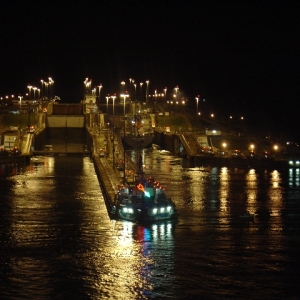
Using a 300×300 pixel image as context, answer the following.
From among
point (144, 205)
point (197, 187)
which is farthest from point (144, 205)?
point (197, 187)

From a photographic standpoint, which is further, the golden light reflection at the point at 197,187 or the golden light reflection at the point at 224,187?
the golden light reflection at the point at 197,187

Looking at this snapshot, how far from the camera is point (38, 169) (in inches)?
1406

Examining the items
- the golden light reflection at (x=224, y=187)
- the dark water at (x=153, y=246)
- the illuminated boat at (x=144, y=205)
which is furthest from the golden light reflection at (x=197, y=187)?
the illuminated boat at (x=144, y=205)

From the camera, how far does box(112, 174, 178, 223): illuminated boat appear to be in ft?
68.9

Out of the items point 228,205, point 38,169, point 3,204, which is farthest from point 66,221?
point 38,169

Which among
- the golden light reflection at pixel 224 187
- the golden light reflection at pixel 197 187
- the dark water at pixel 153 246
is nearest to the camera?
the dark water at pixel 153 246

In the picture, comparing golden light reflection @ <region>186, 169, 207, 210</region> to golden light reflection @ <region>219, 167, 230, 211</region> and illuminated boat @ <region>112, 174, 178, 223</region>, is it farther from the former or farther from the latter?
illuminated boat @ <region>112, 174, 178, 223</region>

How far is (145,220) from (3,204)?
607cm

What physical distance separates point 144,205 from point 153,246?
3102mm

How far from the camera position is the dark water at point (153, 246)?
14.9 meters

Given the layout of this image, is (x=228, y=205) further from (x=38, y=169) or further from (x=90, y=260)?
(x=38, y=169)

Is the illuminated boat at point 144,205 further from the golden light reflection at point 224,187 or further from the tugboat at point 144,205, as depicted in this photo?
the golden light reflection at point 224,187

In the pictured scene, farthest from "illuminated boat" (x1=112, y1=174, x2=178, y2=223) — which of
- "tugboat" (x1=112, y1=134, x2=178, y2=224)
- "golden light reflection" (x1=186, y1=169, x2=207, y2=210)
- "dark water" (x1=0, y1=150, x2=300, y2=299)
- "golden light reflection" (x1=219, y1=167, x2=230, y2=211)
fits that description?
"golden light reflection" (x1=219, y1=167, x2=230, y2=211)

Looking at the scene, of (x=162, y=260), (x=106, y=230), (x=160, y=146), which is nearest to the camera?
(x=162, y=260)
